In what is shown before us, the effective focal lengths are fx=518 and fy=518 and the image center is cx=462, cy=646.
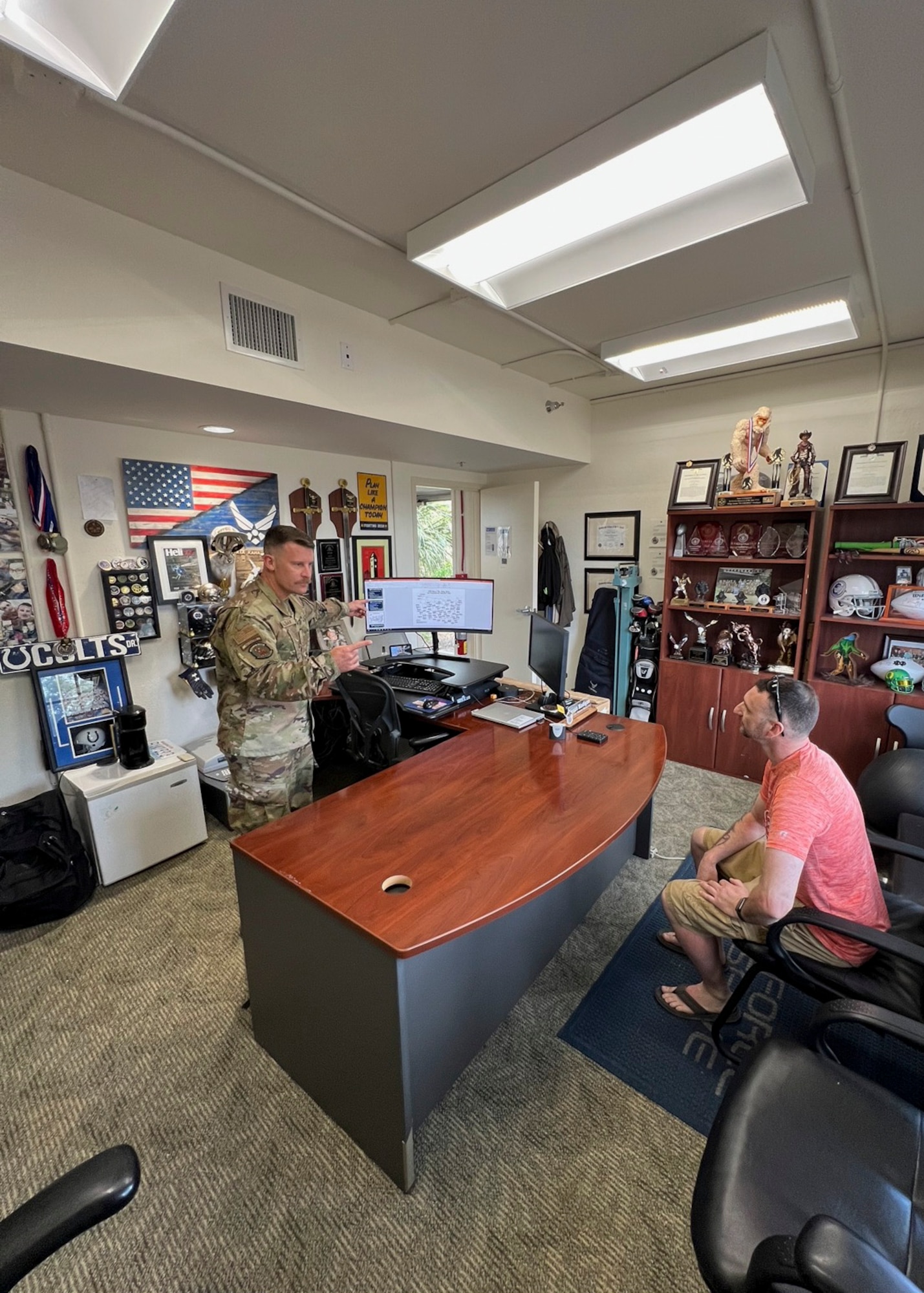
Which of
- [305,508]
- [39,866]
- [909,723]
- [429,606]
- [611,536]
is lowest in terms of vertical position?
[39,866]

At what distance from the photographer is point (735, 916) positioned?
63.7 inches

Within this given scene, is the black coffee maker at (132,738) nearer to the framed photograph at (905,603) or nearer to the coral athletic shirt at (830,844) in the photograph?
the coral athletic shirt at (830,844)

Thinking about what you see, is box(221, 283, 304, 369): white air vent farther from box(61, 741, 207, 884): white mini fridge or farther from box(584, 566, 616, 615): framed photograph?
box(584, 566, 616, 615): framed photograph

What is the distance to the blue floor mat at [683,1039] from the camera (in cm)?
156

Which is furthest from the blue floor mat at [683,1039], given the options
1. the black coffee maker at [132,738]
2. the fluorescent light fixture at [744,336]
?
the fluorescent light fixture at [744,336]

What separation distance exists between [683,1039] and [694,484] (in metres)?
3.07

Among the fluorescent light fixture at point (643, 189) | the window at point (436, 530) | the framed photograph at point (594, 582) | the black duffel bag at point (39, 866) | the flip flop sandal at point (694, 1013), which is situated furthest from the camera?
the window at point (436, 530)

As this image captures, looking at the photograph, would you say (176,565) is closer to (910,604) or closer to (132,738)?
(132,738)

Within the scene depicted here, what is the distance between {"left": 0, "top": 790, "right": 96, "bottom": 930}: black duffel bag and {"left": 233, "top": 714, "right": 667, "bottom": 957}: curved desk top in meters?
1.37

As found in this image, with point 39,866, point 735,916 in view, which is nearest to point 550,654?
point 735,916

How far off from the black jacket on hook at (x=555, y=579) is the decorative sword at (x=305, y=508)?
2.05 m

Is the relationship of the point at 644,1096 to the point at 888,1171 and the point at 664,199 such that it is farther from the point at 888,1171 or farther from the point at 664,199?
the point at 664,199

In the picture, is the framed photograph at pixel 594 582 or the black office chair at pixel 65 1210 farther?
the framed photograph at pixel 594 582

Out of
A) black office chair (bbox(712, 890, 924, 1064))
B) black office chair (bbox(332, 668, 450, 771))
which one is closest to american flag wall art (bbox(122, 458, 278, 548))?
black office chair (bbox(332, 668, 450, 771))
